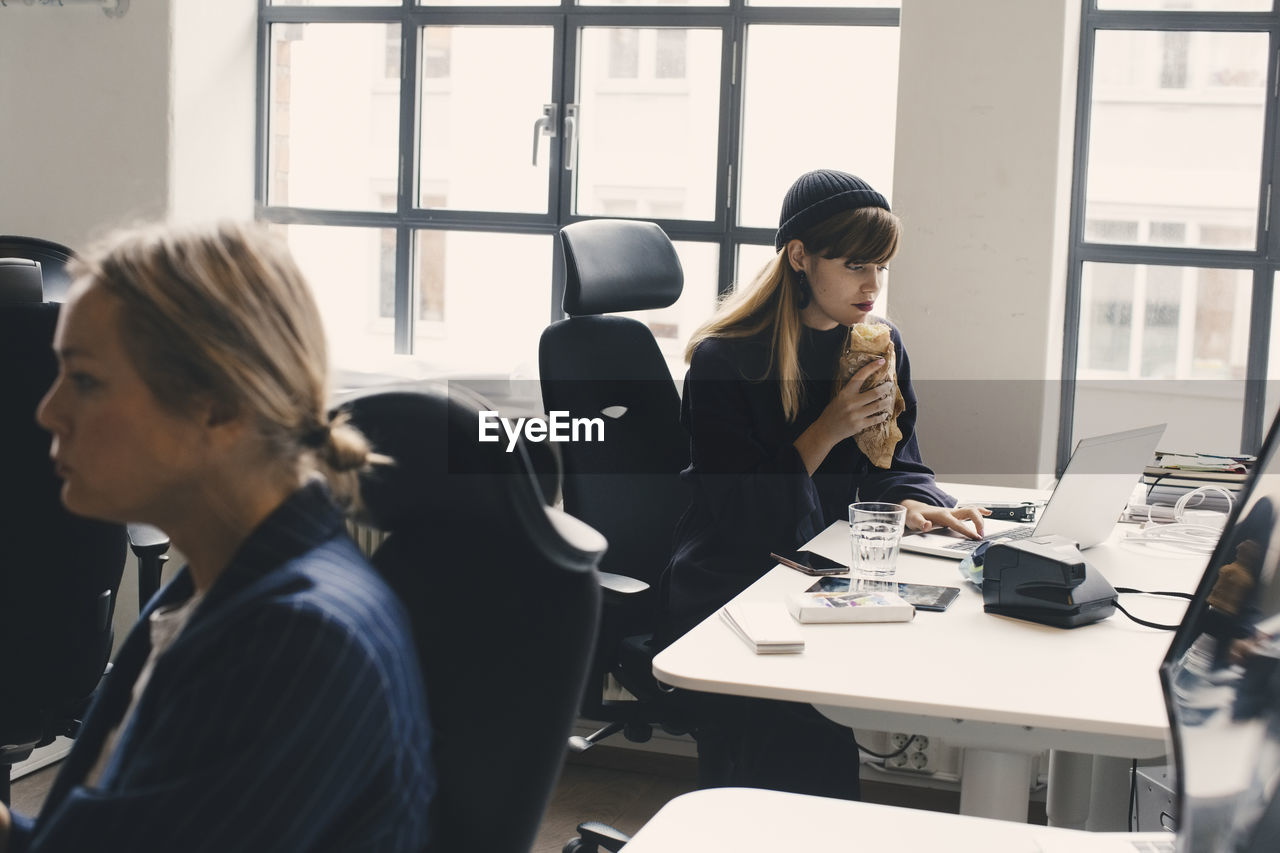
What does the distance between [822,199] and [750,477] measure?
1.78ft

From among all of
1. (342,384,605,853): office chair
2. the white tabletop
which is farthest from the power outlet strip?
(342,384,605,853): office chair

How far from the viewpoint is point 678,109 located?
3.36 m

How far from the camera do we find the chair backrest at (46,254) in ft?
9.97

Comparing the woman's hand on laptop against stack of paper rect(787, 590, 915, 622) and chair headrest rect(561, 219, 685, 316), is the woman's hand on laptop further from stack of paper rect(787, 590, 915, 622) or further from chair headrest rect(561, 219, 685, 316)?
chair headrest rect(561, 219, 685, 316)

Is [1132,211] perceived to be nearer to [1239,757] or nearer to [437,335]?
[437,335]

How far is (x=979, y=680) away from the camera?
1.47m

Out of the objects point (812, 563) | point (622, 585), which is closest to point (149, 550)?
point (622, 585)

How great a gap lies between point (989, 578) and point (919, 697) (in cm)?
40

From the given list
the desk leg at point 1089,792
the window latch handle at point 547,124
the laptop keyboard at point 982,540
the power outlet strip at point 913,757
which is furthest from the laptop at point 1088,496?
the window latch handle at point 547,124

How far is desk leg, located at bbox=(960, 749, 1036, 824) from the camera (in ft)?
5.16

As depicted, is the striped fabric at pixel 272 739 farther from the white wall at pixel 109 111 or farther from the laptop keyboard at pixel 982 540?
the white wall at pixel 109 111

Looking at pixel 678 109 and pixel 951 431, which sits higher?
pixel 678 109

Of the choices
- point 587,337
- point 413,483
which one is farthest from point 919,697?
point 587,337

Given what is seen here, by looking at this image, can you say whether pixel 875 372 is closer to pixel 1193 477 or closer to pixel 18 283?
pixel 1193 477
